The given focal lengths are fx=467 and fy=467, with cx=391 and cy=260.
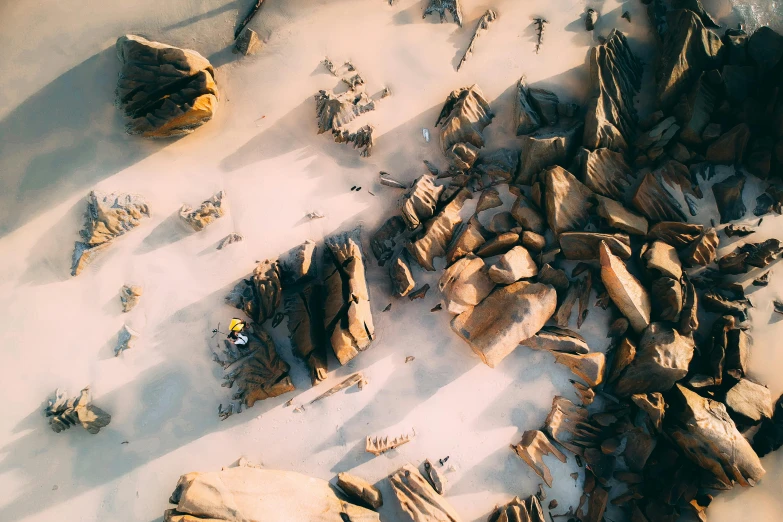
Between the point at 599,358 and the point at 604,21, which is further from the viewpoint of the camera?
Answer: the point at 604,21

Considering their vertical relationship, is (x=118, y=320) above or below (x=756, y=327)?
above

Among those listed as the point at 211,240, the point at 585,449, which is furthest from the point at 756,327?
the point at 211,240

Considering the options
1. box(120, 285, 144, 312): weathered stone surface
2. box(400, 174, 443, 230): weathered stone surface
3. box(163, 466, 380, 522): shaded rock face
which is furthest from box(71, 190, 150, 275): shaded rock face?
Answer: box(400, 174, 443, 230): weathered stone surface

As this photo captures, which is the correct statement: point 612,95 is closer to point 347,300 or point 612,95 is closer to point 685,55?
point 685,55

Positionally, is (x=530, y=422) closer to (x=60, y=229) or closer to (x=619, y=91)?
(x=619, y=91)

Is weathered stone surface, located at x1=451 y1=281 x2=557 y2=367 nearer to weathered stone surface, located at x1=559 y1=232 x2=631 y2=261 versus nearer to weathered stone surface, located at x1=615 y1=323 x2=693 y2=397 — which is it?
weathered stone surface, located at x1=559 y1=232 x2=631 y2=261

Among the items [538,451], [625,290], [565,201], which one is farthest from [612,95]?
[538,451]
